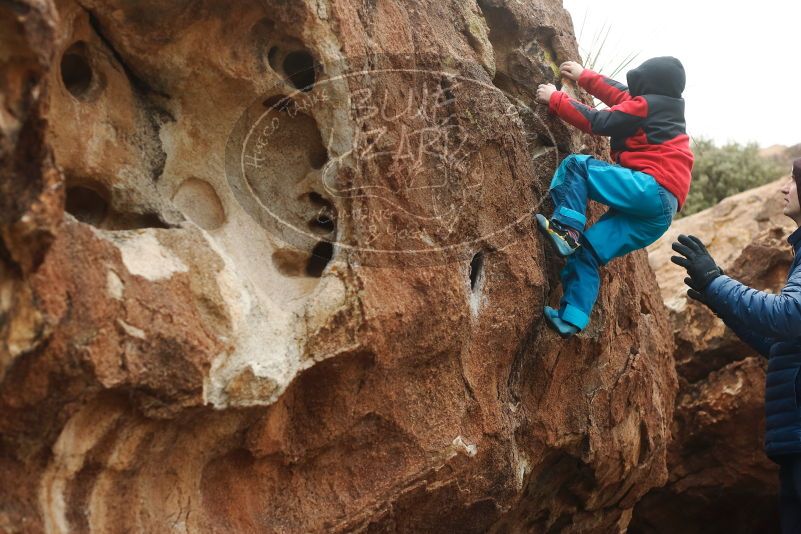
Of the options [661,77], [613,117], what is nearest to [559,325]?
[613,117]

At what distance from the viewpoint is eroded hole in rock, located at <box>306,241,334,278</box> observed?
435 cm

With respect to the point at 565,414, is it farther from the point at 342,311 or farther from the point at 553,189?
the point at 342,311

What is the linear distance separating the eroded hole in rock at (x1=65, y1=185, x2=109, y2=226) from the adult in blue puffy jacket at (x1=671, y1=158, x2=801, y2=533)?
311cm

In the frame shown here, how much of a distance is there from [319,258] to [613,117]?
6.43ft

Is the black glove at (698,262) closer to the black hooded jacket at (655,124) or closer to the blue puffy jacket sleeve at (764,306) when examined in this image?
the blue puffy jacket sleeve at (764,306)

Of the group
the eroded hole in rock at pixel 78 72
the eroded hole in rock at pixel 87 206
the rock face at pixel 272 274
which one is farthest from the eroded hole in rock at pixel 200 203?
the eroded hole in rock at pixel 78 72

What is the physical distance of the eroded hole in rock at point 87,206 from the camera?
3.92 meters

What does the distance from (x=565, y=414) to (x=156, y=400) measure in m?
2.79

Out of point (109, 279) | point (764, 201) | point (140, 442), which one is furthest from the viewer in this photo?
point (764, 201)

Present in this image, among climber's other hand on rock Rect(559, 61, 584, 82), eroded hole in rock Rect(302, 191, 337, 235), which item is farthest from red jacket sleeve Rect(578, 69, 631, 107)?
eroded hole in rock Rect(302, 191, 337, 235)

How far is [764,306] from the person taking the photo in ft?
15.7

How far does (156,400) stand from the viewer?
139 inches

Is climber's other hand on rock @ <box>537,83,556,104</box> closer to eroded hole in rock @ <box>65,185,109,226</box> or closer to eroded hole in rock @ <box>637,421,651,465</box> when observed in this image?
eroded hole in rock @ <box>637,421,651,465</box>

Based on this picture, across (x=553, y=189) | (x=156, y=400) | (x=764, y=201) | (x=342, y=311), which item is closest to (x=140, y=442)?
(x=156, y=400)
